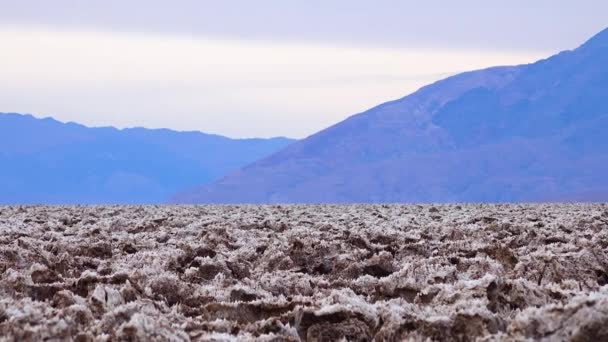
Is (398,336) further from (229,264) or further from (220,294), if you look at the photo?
(229,264)

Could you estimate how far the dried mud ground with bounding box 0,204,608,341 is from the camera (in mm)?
4543

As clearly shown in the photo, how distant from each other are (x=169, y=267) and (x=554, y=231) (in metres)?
5.82

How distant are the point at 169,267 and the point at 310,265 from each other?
1.32 metres

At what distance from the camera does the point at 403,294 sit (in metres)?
6.90

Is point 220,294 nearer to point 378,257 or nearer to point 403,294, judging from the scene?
point 403,294

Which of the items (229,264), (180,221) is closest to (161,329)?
(229,264)

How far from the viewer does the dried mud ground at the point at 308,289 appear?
4.54m

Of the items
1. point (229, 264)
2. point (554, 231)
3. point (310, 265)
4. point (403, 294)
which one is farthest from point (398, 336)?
point (554, 231)

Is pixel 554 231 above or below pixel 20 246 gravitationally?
below

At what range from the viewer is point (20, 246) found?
34.4 ft

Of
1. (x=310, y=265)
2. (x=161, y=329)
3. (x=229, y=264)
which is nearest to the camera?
(x=161, y=329)

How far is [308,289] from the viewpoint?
7566mm

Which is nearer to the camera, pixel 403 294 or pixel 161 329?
pixel 161 329

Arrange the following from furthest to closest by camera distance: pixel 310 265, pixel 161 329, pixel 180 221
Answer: pixel 180 221
pixel 310 265
pixel 161 329
